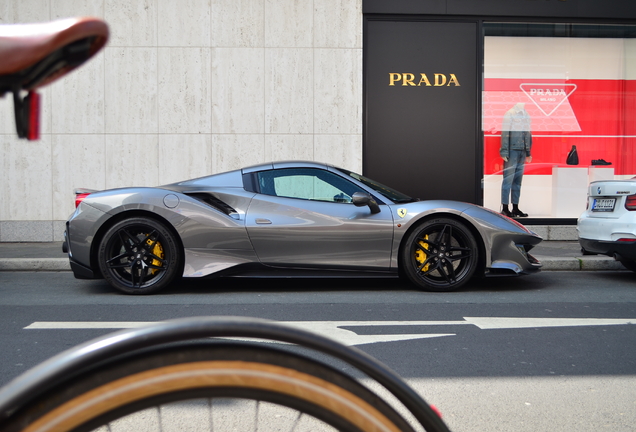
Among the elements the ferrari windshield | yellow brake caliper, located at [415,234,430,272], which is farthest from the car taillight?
yellow brake caliper, located at [415,234,430,272]

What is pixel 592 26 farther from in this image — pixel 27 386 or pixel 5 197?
pixel 27 386

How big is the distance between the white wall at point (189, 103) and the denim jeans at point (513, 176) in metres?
2.83

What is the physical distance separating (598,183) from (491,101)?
192 inches

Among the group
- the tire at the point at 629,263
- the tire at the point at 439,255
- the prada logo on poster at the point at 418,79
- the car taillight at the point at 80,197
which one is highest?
the prada logo on poster at the point at 418,79

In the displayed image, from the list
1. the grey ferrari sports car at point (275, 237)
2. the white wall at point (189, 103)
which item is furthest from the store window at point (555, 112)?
the grey ferrari sports car at point (275, 237)

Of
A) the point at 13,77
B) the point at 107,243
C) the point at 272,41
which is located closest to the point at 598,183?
the point at 107,243

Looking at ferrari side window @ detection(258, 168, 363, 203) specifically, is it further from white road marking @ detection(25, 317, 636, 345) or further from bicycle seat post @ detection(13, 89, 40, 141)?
bicycle seat post @ detection(13, 89, 40, 141)

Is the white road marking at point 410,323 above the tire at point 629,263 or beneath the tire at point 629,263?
beneath

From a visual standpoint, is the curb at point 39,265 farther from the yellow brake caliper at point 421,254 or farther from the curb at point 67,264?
the yellow brake caliper at point 421,254

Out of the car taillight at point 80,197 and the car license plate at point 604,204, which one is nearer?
the car taillight at point 80,197

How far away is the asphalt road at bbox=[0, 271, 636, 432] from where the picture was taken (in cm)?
326

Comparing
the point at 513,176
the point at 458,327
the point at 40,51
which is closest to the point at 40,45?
the point at 40,51

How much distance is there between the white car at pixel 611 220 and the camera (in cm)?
682

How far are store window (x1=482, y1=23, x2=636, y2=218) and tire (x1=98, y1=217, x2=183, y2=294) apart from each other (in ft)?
23.6
